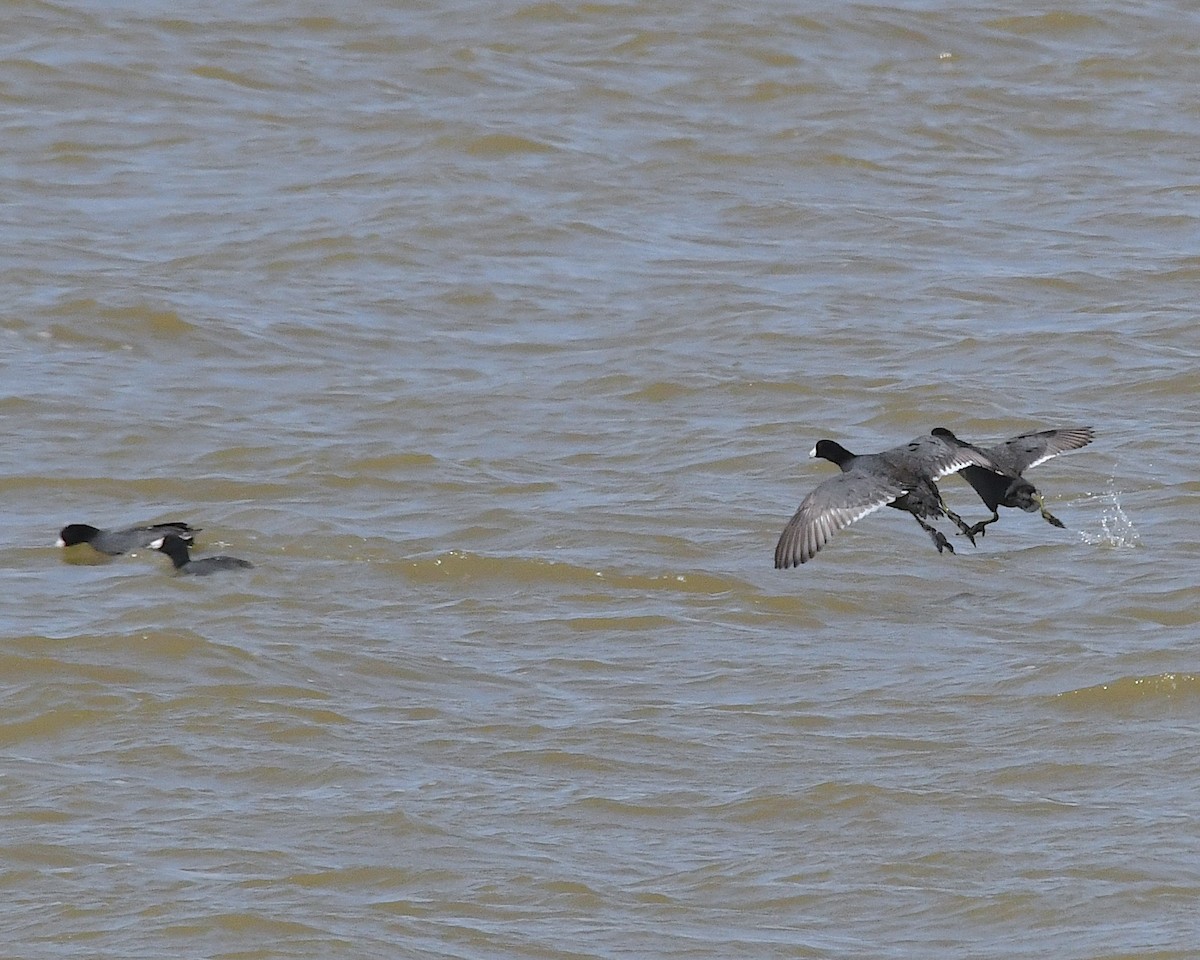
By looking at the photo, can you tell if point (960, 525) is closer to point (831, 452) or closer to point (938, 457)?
point (938, 457)

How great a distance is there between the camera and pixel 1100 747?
8.00 m

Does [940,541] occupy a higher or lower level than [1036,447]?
lower

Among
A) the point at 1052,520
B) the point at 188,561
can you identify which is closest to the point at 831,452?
the point at 1052,520

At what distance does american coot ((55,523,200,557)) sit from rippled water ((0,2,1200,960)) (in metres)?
0.18

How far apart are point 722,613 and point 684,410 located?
2.78m

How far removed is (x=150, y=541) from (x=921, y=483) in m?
3.48

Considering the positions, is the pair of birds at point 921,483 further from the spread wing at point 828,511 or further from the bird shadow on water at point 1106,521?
the bird shadow on water at point 1106,521

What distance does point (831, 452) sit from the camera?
34.8ft

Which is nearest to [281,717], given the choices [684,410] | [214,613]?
[214,613]

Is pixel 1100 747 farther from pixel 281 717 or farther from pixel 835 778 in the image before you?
pixel 281 717

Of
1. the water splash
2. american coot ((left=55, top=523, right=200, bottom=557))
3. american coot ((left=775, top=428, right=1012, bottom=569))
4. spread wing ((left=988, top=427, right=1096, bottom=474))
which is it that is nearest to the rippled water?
the water splash

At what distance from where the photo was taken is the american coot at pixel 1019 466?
34.1 ft

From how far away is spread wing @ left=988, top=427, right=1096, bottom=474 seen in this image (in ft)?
34.2

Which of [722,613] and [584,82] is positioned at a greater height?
[584,82]
